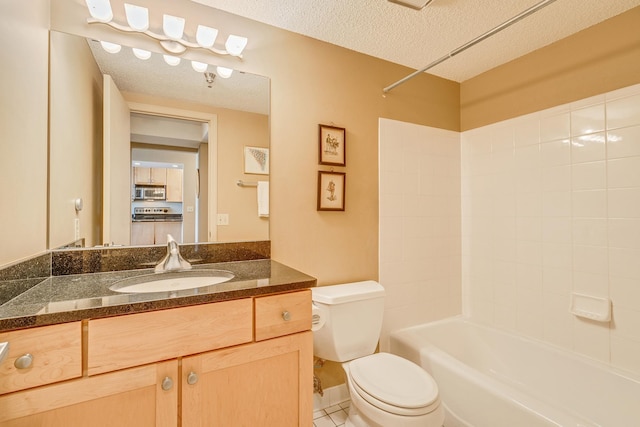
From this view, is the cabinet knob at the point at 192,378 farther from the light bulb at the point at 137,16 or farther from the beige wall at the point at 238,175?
the light bulb at the point at 137,16

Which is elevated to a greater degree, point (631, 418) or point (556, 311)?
point (556, 311)

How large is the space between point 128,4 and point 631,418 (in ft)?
9.79

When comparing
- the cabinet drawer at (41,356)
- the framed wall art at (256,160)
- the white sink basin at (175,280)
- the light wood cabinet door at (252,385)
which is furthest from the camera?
the framed wall art at (256,160)

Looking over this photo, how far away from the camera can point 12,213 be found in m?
0.90

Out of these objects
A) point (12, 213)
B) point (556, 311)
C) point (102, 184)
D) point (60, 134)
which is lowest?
point (556, 311)

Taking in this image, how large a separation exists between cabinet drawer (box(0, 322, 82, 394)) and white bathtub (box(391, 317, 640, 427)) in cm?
158

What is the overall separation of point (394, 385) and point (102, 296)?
1203 mm

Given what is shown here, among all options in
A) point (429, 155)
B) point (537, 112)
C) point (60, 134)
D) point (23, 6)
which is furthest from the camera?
point (429, 155)

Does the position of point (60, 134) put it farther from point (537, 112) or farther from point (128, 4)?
point (537, 112)

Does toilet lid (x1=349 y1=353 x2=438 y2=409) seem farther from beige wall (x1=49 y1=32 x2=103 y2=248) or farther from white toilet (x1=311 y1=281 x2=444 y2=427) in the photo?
beige wall (x1=49 y1=32 x2=103 y2=248)

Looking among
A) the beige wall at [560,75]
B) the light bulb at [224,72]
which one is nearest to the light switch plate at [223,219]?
the light bulb at [224,72]

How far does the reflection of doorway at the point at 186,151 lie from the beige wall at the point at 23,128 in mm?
342

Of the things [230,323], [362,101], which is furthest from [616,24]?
[230,323]

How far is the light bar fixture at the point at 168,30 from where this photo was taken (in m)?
1.25
